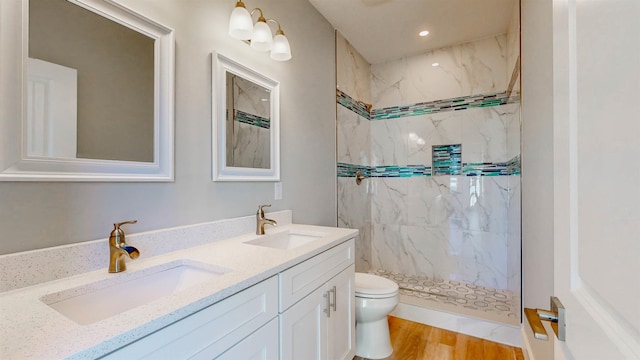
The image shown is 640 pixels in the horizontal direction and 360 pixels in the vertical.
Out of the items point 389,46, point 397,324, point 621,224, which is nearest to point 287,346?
point 621,224

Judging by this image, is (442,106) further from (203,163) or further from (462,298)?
(203,163)

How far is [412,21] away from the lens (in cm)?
240

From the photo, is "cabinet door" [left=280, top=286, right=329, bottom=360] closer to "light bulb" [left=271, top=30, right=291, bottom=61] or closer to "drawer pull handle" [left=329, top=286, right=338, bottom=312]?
"drawer pull handle" [left=329, top=286, right=338, bottom=312]

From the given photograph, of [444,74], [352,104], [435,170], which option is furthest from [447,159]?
[352,104]

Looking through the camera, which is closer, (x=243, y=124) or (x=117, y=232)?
(x=117, y=232)

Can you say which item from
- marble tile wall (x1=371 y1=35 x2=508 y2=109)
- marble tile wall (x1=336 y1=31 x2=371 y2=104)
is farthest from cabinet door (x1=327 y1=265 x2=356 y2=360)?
marble tile wall (x1=371 y1=35 x2=508 y2=109)

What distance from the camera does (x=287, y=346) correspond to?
3.49 feet

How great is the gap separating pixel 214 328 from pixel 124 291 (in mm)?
386

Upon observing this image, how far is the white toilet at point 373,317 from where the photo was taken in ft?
5.83

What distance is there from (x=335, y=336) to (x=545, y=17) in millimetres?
1850

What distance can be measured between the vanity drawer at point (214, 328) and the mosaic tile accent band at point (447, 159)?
97.7 inches

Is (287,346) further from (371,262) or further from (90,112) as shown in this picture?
(371,262)

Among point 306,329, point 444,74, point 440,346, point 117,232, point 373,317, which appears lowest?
point 440,346

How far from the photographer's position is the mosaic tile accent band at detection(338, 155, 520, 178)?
2581 mm
